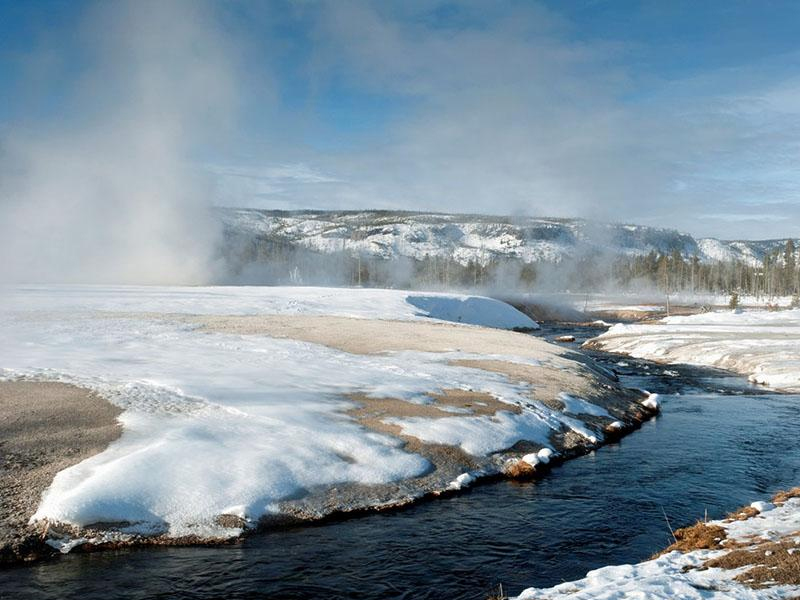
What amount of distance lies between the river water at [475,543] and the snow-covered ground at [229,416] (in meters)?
1.56

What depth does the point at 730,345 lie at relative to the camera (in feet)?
162

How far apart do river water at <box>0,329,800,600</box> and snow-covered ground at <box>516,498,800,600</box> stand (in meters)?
1.20

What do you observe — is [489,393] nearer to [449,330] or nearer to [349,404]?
[349,404]

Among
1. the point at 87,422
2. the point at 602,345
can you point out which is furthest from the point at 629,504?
the point at 602,345

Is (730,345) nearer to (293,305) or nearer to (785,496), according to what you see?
(785,496)

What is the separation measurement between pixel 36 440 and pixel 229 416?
521cm

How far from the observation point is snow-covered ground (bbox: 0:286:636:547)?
15.1m

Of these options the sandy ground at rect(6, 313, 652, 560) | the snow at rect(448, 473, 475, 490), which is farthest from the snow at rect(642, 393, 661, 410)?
the snow at rect(448, 473, 475, 490)

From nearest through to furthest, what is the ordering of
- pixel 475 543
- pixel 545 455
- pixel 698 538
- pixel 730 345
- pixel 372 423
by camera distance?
pixel 698 538, pixel 475 543, pixel 545 455, pixel 372 423, pixel 730 345

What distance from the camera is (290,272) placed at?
185125 mm

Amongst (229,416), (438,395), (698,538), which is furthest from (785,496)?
(229,416)

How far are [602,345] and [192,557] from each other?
51.0 meters

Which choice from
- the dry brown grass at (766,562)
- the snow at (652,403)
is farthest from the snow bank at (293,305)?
the dry brown grass at (766,562)

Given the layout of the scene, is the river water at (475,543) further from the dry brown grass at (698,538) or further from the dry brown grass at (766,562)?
the dry brown grass at (766,562)
